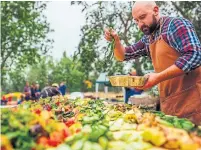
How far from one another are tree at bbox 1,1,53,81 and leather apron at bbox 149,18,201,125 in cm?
2167

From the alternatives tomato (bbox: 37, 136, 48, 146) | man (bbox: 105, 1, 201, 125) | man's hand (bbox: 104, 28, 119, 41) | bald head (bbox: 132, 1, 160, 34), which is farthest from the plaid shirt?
tomato (bbox: 37, 136, 48, 146)

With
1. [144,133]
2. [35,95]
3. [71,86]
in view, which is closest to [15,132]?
[144,133]

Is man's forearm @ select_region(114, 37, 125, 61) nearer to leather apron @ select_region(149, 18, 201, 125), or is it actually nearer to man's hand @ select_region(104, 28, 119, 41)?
man's hand @ select_region(104, 28, 119, 41)

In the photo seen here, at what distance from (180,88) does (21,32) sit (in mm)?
23016

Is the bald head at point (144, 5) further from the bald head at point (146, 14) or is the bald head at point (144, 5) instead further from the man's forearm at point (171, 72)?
the man's forearm at point (171, 72)

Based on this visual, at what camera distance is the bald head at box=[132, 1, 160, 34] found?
12.3ft

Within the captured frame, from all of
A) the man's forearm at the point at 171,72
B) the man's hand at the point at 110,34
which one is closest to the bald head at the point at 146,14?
the man's hand at the point at 110,34

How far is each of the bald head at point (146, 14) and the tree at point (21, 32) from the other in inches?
850

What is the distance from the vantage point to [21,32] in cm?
2591

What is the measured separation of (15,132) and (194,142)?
0.99 m

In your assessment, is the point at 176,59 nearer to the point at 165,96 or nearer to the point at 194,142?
the point at 165,96

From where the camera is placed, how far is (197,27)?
52.6 ft

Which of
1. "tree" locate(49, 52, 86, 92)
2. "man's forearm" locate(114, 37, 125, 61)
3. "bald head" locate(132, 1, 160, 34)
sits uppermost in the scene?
"tree" locate(49, 52, 86, 92)

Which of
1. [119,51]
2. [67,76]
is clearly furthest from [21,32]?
[67,76]
